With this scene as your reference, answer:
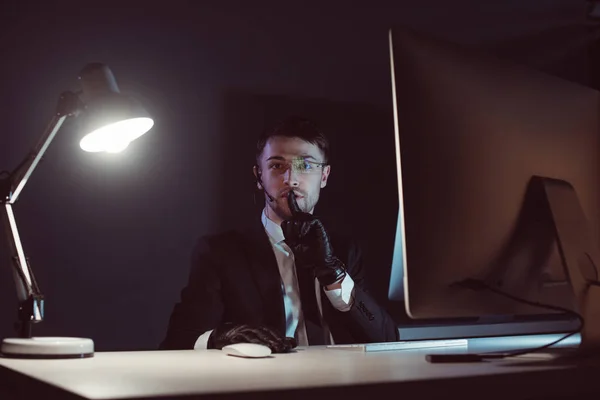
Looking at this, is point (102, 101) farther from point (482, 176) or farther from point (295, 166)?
point (295, 166)

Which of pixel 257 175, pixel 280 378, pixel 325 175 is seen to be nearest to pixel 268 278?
pixel 257 175

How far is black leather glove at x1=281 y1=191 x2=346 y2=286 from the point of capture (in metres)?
2.08

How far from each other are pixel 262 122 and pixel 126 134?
92 centimetres

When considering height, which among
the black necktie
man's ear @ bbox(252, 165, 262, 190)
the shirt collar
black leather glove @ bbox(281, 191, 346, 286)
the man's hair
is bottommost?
the black necktie

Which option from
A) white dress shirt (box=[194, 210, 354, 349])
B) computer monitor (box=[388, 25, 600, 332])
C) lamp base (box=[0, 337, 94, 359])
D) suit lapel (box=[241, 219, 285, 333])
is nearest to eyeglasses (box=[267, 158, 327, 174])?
white dress shirt (box=[194, 210, 354, 349])

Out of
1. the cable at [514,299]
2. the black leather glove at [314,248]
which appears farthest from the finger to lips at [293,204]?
the cable at [514,299]

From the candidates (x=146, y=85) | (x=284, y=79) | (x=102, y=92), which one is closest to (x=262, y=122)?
(x=284, y=79)

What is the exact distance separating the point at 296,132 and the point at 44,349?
1550 mm

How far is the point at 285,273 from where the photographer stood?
2346 millimetres

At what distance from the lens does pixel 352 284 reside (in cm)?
219

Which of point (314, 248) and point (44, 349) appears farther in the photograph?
point (314, 248)

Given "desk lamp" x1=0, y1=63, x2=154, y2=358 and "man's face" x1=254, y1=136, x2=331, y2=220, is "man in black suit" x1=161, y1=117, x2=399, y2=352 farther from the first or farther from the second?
"desk lamp" x1=0, y1=63, x2=154, y2=358

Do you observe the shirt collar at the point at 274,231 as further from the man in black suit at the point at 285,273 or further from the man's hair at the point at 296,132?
the man's hair at the point at 296,132

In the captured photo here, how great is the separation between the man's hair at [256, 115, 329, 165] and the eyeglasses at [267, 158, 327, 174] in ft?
0.20
